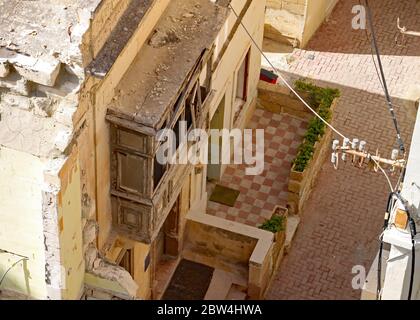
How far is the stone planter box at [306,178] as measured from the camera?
23750 mm

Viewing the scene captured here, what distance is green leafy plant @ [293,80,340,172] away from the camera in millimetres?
24109

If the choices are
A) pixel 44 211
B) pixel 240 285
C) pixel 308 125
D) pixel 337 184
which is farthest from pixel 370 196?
pixel 44 211

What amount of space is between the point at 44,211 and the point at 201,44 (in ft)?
13.0

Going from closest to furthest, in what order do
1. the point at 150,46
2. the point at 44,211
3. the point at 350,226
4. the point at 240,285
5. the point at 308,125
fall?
1. the point at 44,211
2. the point at 150,46
3. the point at 240,285
4. the point at 350,226
5. the point at 308,125

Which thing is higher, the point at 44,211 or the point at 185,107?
the point at 185,107

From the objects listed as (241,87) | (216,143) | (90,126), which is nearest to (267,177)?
(216,143)

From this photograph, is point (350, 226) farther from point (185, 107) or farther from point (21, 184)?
point (21, 184)

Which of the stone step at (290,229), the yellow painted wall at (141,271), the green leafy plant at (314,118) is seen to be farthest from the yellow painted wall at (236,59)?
the yellow painted wall at (141,271)

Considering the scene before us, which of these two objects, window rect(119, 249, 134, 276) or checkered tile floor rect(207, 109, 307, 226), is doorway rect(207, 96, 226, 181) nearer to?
checkered tile floor rect(207, 109, 307, 226)

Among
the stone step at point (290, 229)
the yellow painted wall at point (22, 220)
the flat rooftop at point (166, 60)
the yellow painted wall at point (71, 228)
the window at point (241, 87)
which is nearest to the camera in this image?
the yellow painted wall at point (71, 228)

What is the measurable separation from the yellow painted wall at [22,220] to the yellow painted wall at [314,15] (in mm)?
13606

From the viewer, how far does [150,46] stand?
1733cm

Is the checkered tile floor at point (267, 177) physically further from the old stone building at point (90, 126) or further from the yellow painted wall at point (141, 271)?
the old stone building at point (90, 126)

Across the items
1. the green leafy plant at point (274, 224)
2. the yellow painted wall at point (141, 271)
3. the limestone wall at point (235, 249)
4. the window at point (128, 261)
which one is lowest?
the window at point (128, 261)
